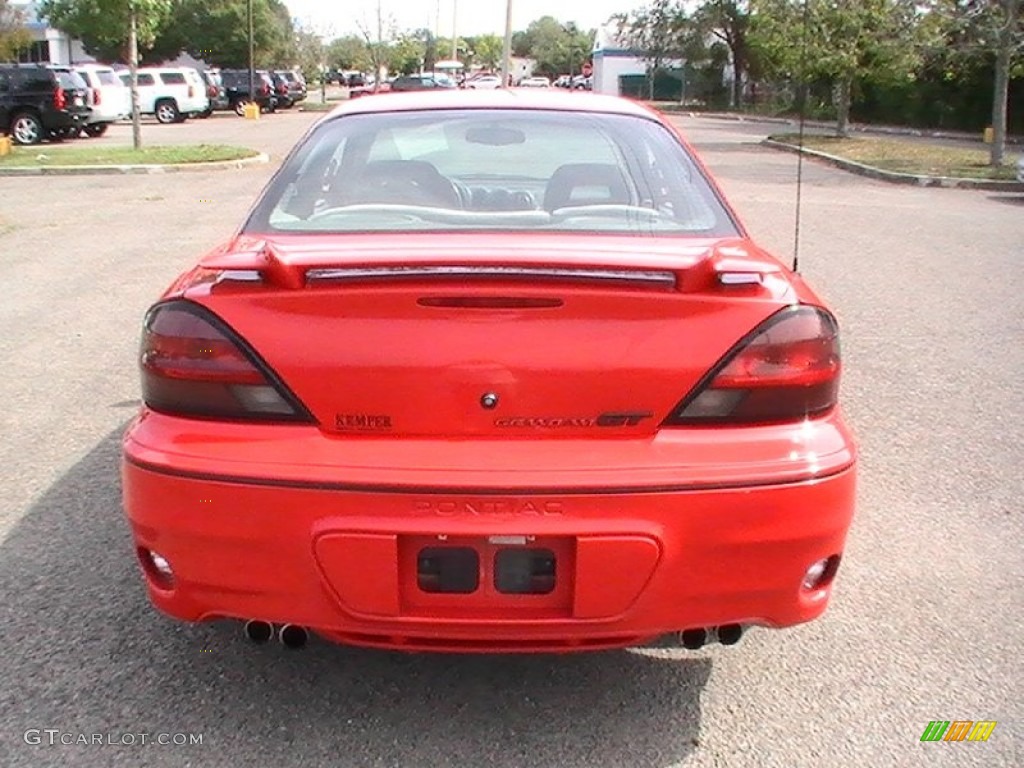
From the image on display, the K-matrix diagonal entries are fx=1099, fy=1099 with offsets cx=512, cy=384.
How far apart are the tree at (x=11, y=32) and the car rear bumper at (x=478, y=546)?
47.3 meters

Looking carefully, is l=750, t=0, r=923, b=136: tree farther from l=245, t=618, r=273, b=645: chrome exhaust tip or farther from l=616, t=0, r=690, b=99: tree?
l=616, t=0, r=690, b=99: tree

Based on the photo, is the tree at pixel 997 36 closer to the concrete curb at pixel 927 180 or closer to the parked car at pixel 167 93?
the concrete curb at pixel 927 180

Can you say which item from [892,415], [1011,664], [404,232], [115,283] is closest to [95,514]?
[404,232]

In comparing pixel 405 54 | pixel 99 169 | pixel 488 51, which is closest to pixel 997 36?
→ pixel 99 169

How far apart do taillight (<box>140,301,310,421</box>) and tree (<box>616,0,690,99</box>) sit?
6501cm

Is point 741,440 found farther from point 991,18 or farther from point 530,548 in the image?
point 991,18

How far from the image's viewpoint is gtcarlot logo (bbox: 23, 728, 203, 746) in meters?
2.69

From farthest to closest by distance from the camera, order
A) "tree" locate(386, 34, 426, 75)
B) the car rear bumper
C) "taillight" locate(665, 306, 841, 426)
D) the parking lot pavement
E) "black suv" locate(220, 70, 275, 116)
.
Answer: "tree" locate(386, 34, 426, 75) → "black suv" locate(220, 70, 275, 116) → the parking lot pavement → "taillight" locate(665, 306, 841, 426) → the car rear bumper

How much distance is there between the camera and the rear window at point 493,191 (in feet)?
10.1

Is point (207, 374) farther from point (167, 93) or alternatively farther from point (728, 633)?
point (167, 93)

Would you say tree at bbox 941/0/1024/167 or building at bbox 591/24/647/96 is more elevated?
building at bbox 591/24/647/96

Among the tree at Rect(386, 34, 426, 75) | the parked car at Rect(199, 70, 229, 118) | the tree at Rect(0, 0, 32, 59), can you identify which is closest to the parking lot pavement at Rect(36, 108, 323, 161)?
the parked car at Rect(199, 70, 229, 118)

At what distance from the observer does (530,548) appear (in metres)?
2.38

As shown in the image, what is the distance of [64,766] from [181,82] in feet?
125
